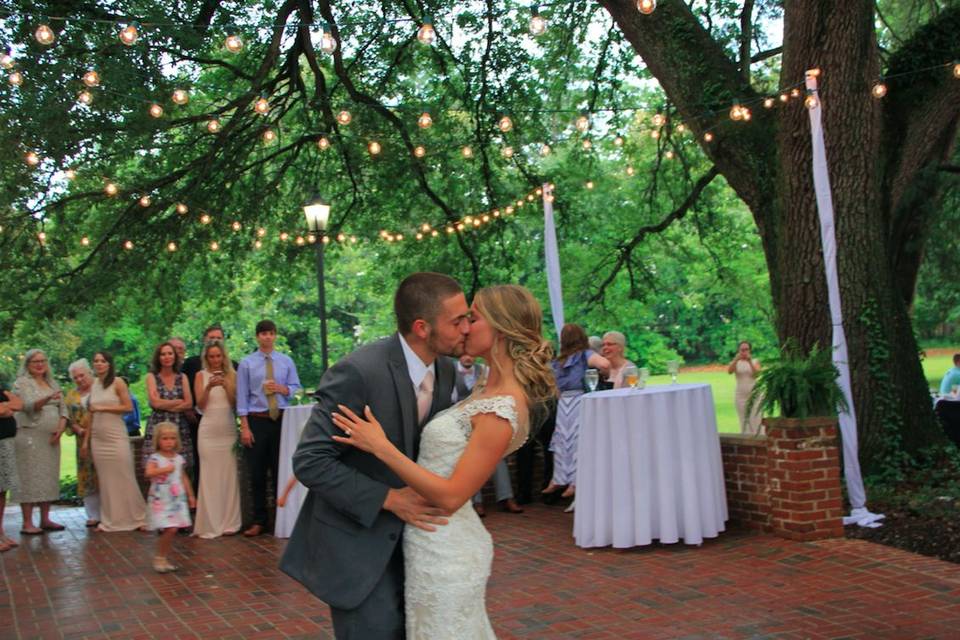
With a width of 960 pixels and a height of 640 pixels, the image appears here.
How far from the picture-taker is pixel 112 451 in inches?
381

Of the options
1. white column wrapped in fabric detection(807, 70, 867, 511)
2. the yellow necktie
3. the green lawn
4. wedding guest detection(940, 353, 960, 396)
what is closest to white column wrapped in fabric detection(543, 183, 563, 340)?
white column wrapped in fabric detection(807, 70, 867, 511)

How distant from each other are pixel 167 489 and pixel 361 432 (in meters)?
5.27

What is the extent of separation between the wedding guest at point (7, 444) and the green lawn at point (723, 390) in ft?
58.9

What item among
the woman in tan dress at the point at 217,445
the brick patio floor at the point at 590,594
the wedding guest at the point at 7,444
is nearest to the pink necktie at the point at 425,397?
the brick patio floor at the point at 590,594

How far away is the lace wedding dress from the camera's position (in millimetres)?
2766

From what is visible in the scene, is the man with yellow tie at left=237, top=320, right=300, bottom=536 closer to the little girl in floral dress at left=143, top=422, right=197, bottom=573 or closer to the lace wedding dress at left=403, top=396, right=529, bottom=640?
the little girl in floral dress at left=143, top=422, right=197, bottom=573

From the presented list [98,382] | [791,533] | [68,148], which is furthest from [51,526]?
[791,533]

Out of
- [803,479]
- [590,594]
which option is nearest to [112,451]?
[590,594]

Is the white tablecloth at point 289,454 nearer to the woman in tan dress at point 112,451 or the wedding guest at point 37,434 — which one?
the woman in tan dress at point 112,451

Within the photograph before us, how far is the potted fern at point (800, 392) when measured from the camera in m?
6.88

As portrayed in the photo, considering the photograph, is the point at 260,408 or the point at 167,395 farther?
the point at 167,395

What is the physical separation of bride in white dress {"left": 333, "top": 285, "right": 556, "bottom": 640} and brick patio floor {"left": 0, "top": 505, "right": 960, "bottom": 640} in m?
2.34

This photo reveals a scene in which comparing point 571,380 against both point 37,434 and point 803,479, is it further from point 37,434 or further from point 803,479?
point 37,434

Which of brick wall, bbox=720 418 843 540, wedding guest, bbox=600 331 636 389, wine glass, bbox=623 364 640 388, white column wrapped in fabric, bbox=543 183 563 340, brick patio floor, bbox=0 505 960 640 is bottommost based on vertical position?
brick patio floor, bbox=0 505 960 640
